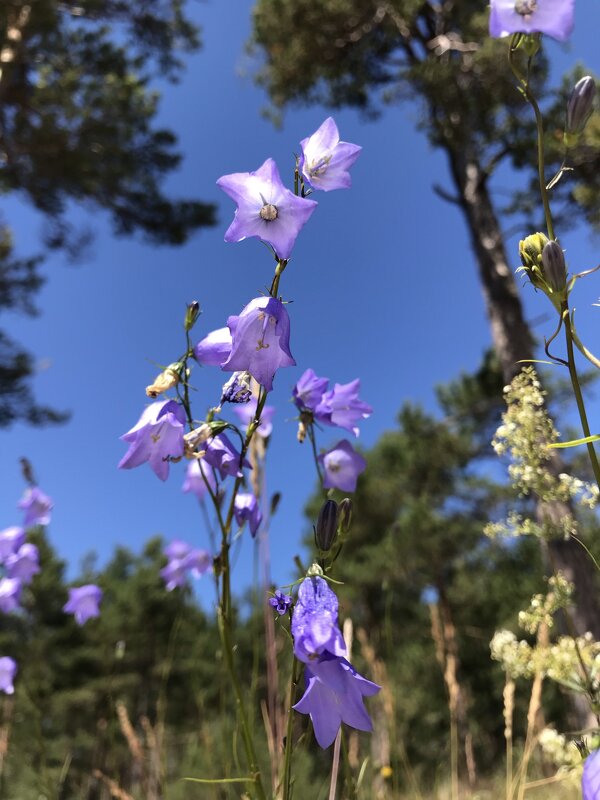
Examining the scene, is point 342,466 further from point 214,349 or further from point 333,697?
point 333,697

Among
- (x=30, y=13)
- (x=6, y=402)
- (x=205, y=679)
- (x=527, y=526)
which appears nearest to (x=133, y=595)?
(x=205, y=679)

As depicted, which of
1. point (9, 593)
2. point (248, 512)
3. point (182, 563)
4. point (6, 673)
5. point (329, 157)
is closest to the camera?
point (329, 157)

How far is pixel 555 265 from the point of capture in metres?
0.65

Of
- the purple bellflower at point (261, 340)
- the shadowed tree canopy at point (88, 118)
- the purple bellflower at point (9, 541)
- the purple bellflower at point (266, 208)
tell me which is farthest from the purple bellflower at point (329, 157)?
the shadowed tree canopy at point (88, 118)

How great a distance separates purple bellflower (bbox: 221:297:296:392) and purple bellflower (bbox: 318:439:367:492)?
383mm

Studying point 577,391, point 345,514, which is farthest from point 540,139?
point 345,514

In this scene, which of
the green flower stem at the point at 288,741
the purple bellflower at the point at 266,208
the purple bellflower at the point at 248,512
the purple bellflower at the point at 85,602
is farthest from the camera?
the purple bellflower at the point at 85,602

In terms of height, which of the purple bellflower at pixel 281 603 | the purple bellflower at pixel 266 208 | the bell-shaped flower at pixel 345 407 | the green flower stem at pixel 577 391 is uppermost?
the purple bellflower at pixel 266 208

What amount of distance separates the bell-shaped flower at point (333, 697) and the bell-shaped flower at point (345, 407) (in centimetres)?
52

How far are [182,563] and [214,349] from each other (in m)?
1.27

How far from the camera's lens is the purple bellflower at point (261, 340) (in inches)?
28.3

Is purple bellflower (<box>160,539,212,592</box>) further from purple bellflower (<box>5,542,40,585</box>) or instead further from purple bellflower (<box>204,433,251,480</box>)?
purple bellflower (<box>204,433,251,480</box>)

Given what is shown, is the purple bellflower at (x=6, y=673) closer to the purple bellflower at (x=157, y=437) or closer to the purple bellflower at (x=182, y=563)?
the purple bellflower at (x=182, y=563)

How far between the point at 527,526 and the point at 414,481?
1076 cm
